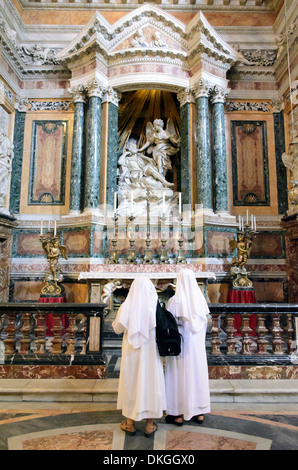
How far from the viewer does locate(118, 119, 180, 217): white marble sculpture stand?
7535mm

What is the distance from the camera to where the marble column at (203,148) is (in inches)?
283

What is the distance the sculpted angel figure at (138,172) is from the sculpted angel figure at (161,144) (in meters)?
0.18

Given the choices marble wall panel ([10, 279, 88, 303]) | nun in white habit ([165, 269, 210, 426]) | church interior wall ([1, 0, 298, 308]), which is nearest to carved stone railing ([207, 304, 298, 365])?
nun in white habit ([165, 269, 210, 426])

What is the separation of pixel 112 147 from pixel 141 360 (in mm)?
5801

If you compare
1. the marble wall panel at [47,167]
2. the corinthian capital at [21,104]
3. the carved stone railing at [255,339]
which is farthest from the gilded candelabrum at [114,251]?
the corinthian capital at [21,104]

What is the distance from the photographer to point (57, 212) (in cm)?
780

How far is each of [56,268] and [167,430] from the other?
4302mm

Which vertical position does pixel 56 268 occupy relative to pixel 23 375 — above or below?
above

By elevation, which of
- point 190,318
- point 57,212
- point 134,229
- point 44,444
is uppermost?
point 57,212

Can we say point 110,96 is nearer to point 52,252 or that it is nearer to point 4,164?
point 4,164

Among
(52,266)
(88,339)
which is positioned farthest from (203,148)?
(88,339)

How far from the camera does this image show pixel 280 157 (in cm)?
795
